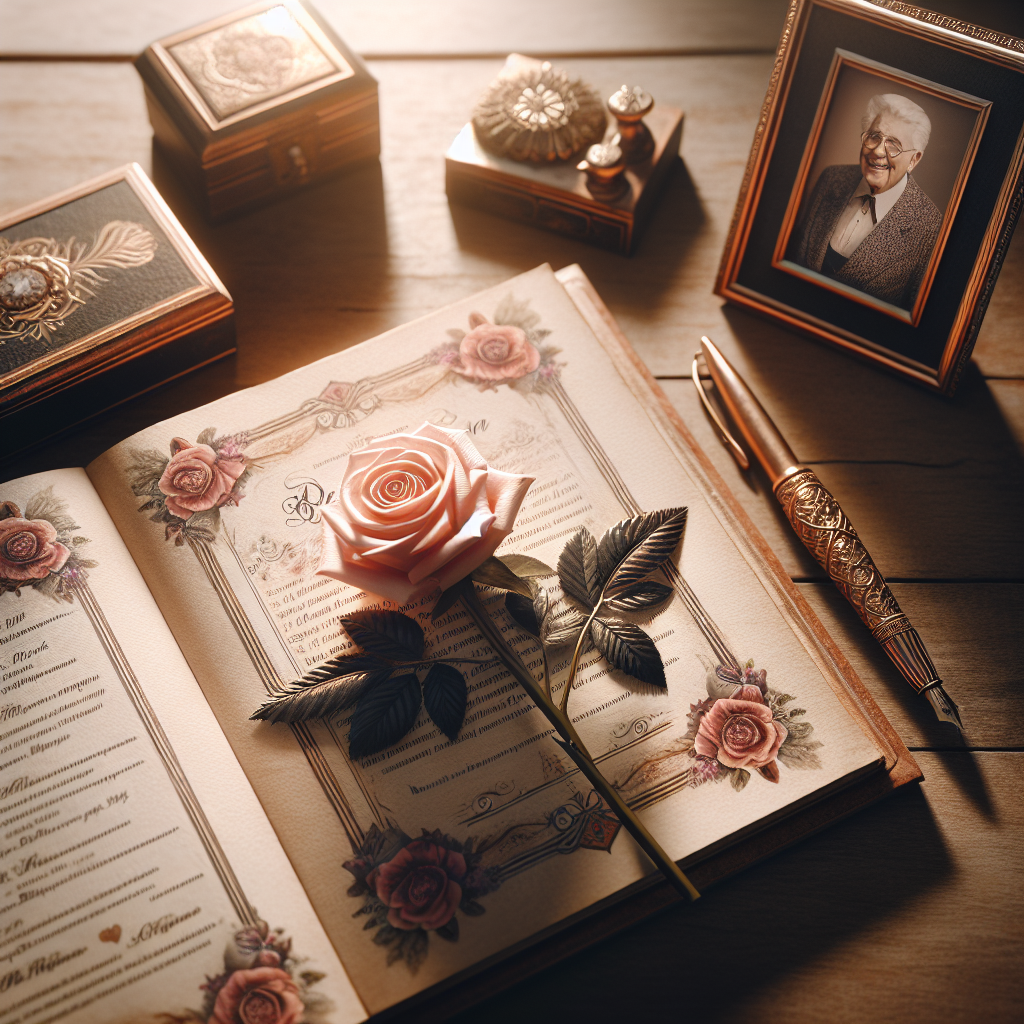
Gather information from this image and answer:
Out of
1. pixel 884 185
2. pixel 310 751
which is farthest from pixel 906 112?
pixel 310 751

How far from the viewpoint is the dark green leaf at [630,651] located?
0.66m

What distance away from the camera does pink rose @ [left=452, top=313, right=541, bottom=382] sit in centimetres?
77

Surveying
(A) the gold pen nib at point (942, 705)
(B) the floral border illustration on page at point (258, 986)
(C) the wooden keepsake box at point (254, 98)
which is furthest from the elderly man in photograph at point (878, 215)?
(B) the floral border illustration on page at point (258, 986)

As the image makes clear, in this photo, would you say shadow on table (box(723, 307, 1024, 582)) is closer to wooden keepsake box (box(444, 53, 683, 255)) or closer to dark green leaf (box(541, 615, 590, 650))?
wooden keepsake box (box(444, 53, 683, 255))

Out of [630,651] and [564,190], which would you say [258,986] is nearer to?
[630,651]

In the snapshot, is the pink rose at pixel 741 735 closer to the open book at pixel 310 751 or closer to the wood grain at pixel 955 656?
the open book at pixel 310 751

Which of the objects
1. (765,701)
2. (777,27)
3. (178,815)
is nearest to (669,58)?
(777,27)

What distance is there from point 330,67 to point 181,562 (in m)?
0.50

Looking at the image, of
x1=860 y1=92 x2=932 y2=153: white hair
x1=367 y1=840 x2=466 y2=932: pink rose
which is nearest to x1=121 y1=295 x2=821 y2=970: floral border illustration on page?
x1=367 y1=840 x2=466 y2=932: pink rose

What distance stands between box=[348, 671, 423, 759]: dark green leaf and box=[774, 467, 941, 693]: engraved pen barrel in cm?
35

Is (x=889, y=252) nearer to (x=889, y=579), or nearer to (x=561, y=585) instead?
(x=889, y=579)

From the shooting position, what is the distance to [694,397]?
0.83 metres

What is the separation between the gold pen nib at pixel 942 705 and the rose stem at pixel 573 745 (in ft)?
0.79

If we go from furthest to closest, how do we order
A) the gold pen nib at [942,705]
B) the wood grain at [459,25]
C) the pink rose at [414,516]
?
the wood grain at [459,25] < the gold pen nib at [942,705] < the pink rose at [414,516]
